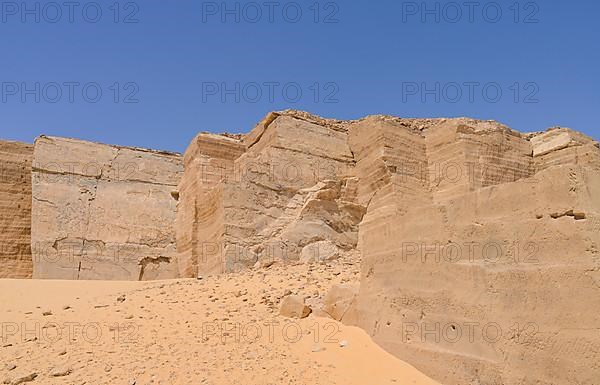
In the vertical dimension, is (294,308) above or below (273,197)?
below

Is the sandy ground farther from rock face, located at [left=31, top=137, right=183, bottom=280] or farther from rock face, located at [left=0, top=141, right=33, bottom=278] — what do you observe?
rock face, located at [left=0, top=141, right=33, bottom=278]

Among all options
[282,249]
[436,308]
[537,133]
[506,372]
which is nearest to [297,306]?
[436,308]

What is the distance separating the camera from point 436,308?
464cm

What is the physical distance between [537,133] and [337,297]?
9.88m

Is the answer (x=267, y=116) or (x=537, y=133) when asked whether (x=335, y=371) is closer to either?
(x=267, y=116)

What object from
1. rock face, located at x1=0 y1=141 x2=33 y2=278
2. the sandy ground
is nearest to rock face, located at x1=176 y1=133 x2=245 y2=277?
the sandy ground

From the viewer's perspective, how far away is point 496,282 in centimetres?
414

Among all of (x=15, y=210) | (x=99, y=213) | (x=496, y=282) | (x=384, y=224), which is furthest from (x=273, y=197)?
(x=15, y=210)

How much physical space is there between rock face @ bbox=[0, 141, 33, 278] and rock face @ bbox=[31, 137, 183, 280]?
150 cm

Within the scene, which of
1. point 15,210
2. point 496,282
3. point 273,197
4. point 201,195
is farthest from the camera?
point 15,210

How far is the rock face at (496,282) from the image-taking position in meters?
3.62

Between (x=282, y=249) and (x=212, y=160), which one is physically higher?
(x=212, y=160)

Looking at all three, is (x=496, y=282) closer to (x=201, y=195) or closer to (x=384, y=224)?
(x=384, y=224)

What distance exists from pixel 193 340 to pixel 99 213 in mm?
9285
